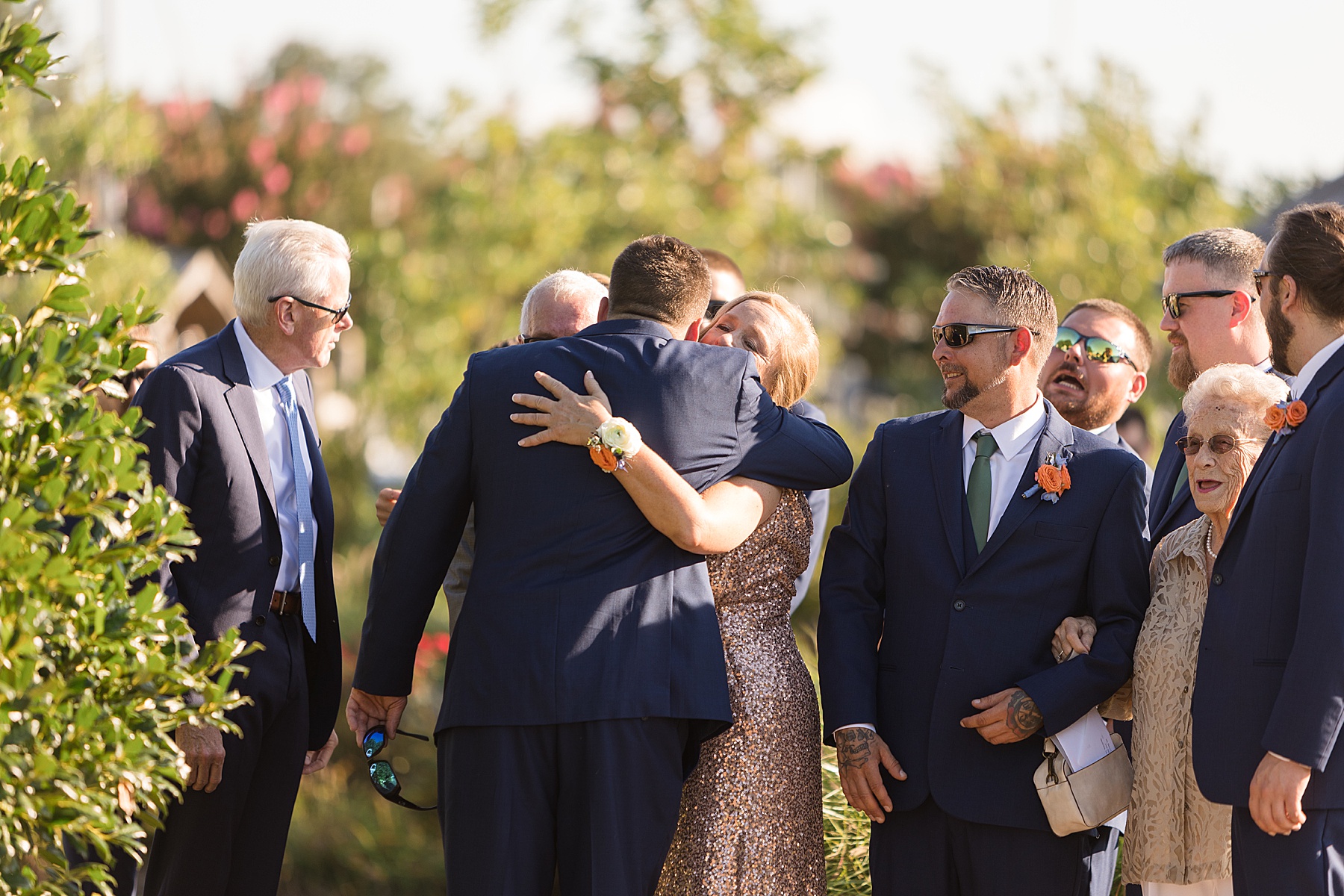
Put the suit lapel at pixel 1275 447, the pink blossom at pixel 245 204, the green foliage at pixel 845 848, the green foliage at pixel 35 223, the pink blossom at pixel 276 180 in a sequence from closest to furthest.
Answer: the green foliage at pixel 35 223 < the suit lapel at pixel 1275 447 < the green foliage at pixel 845 848 < the pink blossom at pixel 245 204 < the pink blossom at pixel 276 180

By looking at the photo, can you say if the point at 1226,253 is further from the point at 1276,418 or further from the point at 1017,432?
the point at 1276,418

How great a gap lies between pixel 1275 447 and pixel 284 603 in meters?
2.76

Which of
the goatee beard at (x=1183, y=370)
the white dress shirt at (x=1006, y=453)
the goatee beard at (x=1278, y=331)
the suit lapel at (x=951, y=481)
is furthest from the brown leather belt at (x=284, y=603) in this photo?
the goatee beard at (x=1183, y=370)

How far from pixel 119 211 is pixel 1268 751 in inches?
690

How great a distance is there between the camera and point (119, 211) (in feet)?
58.1

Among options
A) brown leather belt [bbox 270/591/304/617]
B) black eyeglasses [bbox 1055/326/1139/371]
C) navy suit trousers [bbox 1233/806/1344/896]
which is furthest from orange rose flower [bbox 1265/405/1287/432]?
brown leather belt [bbox 270/591/304/617]

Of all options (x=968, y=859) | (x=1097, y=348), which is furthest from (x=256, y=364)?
(x=1097, y=348)

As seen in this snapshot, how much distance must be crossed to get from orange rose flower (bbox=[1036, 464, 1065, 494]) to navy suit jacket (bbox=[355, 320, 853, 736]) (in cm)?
69

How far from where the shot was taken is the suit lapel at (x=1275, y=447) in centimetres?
321

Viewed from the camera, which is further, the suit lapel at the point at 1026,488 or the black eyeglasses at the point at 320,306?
the black eyeglasses at the point at 320,306

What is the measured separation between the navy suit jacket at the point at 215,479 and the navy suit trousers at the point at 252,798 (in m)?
0.12

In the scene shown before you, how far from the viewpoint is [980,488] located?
151 inches

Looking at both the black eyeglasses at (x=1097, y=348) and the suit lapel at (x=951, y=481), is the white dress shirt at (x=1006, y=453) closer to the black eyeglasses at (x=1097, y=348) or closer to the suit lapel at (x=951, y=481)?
the suit lapel at (x=951, y=481)

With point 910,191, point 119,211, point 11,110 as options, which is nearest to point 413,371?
point 11,110
